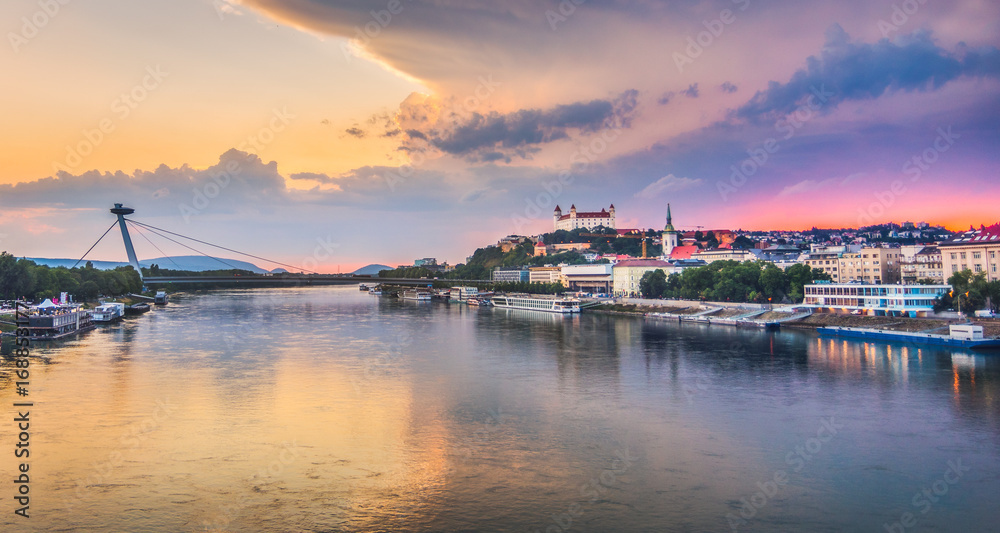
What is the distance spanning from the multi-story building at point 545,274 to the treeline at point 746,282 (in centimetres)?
2032

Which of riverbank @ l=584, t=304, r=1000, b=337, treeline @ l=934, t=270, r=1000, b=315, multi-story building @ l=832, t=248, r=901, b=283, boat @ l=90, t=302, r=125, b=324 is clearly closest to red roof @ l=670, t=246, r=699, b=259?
multi-story building @ l=832, t=248, r=901, b=283

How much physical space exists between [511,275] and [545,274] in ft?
20.4

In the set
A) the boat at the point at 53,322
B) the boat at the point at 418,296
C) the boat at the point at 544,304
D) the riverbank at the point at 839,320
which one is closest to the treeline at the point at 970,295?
the riverbank at the point at 839,320

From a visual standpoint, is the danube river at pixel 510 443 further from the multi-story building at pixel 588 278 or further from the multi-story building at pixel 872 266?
the multi-story building at pixel 588 278

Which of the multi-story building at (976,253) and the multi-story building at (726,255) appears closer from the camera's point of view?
the multi-story building at (976,253)

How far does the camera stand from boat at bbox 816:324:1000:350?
54.9 ft

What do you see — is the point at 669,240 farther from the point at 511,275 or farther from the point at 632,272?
the point at 632,272

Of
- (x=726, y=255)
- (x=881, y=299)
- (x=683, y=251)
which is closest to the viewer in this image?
(x=881, y=299)

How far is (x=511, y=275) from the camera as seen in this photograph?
6209cm

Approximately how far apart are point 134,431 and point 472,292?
41312 mm

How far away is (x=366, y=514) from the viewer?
6.48 metres

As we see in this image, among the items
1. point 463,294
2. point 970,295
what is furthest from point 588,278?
point 970,295

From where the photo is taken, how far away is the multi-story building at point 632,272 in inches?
1613

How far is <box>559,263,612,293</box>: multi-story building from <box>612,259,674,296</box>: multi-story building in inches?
134
